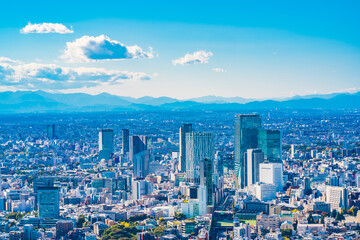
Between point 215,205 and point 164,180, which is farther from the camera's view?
point 164,180

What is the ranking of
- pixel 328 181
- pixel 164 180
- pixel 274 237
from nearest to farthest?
pixel 274 237
pixel 328 181
pixel 164 180

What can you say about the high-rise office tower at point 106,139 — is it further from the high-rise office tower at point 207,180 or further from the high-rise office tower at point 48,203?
the high-rise office tower at point 48,203

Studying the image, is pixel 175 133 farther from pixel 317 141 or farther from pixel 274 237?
pixel 274 237

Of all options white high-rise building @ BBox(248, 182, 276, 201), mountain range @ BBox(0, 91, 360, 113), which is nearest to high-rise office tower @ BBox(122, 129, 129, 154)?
white high-rise building @ BBox(248, 182, 276, 201)

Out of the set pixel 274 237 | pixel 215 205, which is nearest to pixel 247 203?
pixel 215 205

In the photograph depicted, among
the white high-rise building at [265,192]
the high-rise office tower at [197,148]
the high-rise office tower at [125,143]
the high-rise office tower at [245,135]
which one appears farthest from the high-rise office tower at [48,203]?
the high-rise office tower at [125,143]

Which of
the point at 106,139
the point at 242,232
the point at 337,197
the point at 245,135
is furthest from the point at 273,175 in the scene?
the point at 106,139

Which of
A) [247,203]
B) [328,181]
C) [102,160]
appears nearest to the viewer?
[247,203]
